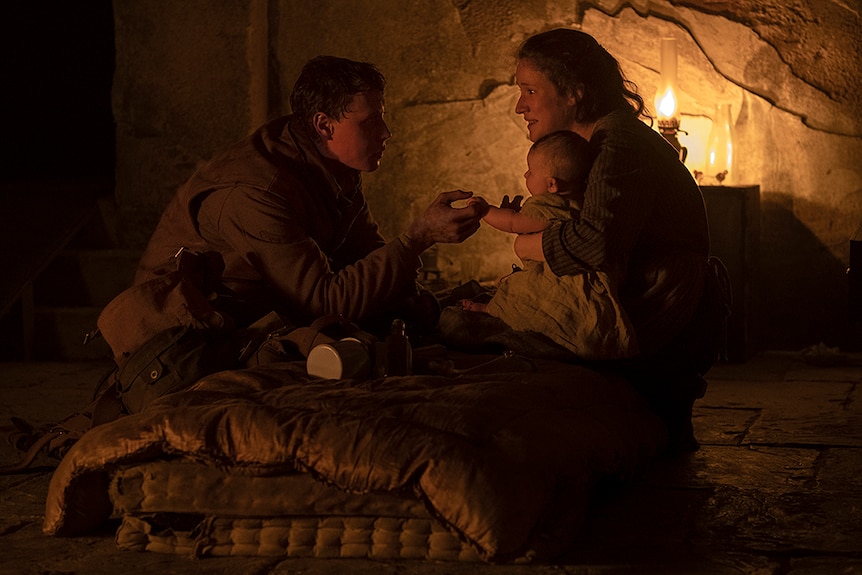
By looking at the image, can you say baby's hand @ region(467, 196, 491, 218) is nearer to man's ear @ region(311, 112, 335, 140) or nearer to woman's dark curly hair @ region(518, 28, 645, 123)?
woman's dark curly hair @ region(518, 28, 645, 123)

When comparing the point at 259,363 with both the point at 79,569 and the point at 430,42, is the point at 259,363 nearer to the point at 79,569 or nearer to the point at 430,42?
the point at 79,569

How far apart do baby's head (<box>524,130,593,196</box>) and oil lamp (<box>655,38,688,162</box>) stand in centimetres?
205

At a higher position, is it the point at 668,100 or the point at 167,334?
the point at 668,100

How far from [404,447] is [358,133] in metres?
1.45

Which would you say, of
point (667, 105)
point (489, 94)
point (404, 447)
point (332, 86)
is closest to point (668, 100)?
point (667, 105)

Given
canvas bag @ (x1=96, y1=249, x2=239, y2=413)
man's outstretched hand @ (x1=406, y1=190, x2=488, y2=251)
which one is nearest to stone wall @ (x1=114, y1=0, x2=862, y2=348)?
man's outstretched hand @ (x1=406, y1=190, x2=488, y2=251)

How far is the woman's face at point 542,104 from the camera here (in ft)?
12.8

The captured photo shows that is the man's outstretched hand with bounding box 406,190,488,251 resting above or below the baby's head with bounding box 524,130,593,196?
below

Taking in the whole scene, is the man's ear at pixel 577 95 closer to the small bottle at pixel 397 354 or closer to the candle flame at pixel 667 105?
the small bottle at pixel 397 354

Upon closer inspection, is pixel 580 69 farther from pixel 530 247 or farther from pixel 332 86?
pixel 332 86

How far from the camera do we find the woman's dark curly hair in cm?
390

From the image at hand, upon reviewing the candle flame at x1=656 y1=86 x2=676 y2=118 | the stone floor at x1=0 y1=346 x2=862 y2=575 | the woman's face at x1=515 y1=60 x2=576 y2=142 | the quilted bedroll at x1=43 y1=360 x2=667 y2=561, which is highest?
the woman's face at x1=515 y1=60 x2=576 y2=142

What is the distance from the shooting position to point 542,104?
393cm

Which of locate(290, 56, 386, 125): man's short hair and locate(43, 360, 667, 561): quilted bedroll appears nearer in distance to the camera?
locate(43, 360, 667, 561): quilted bedroll
